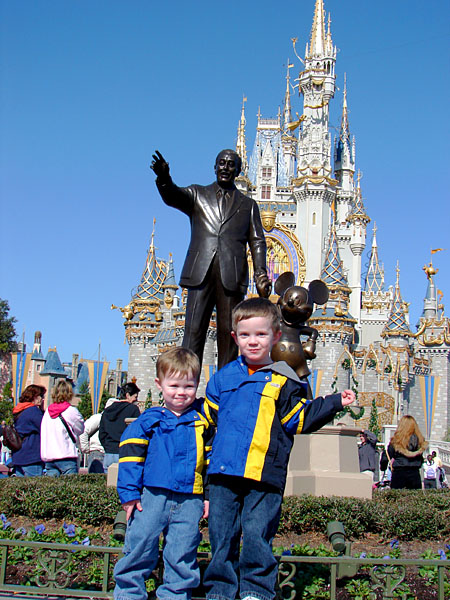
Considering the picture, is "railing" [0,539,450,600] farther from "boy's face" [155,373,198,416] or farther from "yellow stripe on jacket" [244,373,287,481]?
"boy's face" [155,373,198,416]

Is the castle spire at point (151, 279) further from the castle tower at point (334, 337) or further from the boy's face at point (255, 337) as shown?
the boy's face at point (255, 337)

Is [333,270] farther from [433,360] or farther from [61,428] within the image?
[61,428]

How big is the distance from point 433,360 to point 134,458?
48.6 metres

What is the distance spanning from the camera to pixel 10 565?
Answer: 186 inches

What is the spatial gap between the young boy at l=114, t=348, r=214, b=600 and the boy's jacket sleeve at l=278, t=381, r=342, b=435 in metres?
0.47

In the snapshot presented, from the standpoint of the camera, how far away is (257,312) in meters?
3.94

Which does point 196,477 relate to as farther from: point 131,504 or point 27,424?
point 27,424

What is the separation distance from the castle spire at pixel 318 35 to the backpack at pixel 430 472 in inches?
1845

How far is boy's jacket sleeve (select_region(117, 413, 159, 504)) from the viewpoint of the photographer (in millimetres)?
3844

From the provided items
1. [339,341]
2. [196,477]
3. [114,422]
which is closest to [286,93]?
[339,341]

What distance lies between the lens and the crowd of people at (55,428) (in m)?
7.32

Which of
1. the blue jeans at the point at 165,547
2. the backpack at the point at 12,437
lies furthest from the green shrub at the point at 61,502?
the blue jeans at the point at 165,547

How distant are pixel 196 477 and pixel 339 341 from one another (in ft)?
144

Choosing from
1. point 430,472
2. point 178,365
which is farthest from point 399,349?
point 178,365
